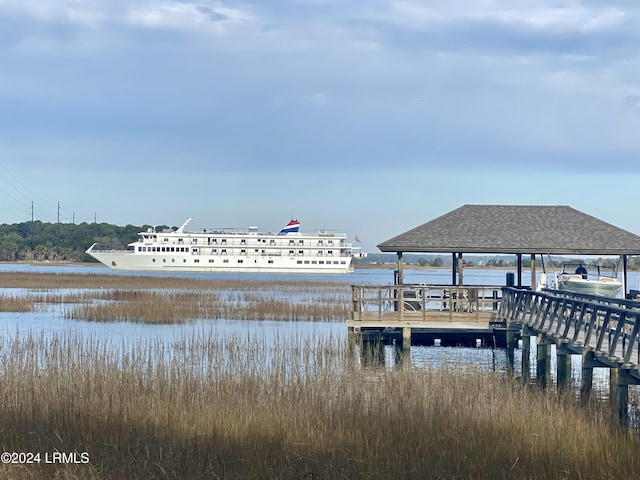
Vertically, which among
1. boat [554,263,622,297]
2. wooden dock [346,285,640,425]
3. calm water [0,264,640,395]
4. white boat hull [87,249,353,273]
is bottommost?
calm water [0,264,640,395]

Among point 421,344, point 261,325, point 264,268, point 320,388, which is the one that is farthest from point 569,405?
point 264,268

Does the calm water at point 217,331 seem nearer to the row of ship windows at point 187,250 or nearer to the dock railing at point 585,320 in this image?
the dock railing at point 585,320

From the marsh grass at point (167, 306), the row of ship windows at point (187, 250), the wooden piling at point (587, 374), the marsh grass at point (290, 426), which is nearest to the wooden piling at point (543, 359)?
the marsh grass at point (290, 426)

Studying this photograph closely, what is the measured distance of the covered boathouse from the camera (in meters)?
22.2

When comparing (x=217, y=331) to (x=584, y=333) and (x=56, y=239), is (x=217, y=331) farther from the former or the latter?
(x=56, y=239)

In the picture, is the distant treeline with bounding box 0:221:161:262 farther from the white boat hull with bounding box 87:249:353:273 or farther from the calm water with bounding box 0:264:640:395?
the calm water with bounding box 0:264:640:395

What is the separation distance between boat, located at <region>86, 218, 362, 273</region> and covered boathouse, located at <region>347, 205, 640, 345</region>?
88.6 m

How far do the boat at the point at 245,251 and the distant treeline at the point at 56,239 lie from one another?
92.5 feet

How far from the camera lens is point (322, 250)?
382 feet

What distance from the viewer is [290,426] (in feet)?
37.9

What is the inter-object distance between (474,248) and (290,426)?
12930 mm

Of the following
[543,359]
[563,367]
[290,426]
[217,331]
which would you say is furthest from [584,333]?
[217,331]

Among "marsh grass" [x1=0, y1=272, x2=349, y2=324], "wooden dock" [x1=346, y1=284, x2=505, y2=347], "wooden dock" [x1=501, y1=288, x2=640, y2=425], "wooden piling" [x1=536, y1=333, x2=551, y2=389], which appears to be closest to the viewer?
"wooden dock" [x1=501, y1=288, x2=640, y2=425]

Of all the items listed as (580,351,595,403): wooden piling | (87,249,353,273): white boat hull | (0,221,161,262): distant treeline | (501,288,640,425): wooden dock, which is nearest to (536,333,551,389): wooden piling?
(501,288,640,425): wooden dock
